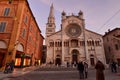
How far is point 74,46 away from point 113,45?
13.4 m

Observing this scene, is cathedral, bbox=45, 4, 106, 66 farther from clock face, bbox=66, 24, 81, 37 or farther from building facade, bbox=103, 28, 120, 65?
building facade, bbox=103, 28, 120, 65

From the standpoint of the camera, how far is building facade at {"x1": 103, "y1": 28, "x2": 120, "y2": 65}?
104 feet

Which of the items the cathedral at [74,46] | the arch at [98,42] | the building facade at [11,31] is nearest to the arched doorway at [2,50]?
the building facade at [11,31]

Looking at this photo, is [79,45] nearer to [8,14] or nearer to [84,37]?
[84,37]

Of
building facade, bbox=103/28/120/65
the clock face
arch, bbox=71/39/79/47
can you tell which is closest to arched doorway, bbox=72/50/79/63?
arch, bbox=71/39/79/47

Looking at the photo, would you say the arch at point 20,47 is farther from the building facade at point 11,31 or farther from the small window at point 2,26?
the small window at point 2,26

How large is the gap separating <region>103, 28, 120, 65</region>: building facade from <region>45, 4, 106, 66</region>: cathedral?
→ 353 centimetres

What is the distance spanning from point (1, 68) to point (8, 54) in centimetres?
241

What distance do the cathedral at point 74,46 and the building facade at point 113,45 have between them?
3.53m

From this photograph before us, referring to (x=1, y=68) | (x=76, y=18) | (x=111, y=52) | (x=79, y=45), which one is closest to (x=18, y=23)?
(x=1, y=68)

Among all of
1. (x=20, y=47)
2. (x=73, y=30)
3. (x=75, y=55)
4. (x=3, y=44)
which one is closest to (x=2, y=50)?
(x=3, y=44)

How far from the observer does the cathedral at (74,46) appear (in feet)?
112

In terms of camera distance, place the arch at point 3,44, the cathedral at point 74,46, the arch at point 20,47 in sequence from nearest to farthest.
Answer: the arch at point 3,44 → the arch at point 20,47 → the cathedral at point 74,46

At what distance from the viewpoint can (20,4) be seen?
64.2 ft
